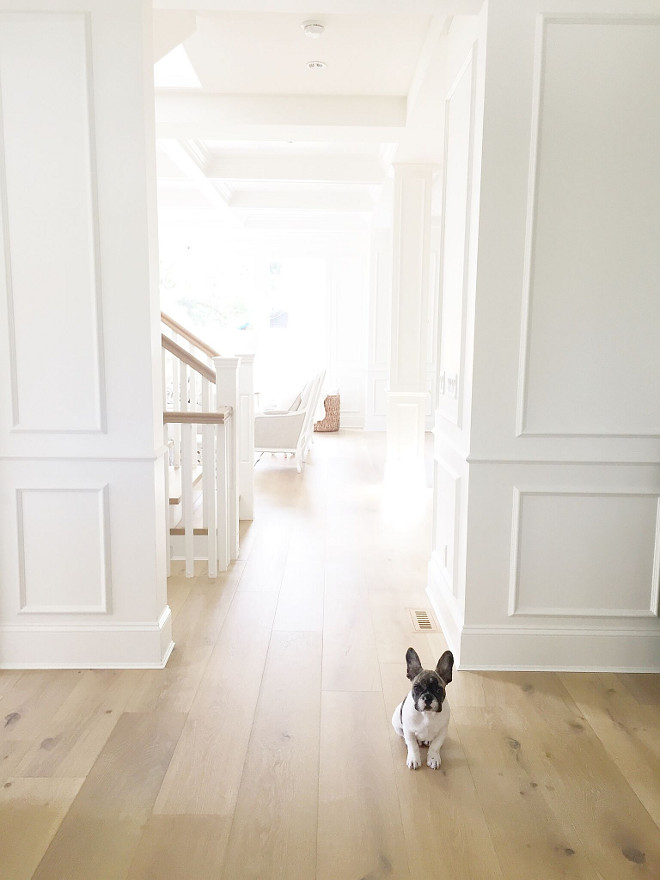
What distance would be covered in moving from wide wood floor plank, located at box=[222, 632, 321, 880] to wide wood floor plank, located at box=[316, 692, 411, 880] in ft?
0.12

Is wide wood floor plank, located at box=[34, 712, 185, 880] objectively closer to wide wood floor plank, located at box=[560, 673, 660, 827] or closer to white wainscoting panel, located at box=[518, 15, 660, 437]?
wide wood floor plank, located at box=[560, 673, 660, 827]

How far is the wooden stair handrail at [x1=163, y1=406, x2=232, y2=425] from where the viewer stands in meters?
3.88

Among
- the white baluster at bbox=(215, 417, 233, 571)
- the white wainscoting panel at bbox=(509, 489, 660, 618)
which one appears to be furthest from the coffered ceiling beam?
the white wainscoting panel at bbox=(509, 489, 660, 618)

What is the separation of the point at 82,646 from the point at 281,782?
1183 mm

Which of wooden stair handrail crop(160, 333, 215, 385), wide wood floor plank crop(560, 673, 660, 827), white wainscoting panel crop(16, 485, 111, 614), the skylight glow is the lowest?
wide wood floor plank crop(560, 673, 660, 827)

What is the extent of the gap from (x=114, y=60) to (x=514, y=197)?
1604 millimetres

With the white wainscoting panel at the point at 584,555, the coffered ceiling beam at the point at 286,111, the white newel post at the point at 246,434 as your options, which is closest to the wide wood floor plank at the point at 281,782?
the white wainscoting panel at the point at 584,555

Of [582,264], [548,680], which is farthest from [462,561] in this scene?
[582,264]

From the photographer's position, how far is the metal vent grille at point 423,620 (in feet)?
11.3

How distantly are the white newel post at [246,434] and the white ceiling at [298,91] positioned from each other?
1.90m

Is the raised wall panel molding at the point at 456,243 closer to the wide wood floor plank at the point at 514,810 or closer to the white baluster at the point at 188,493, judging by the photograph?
the wide wood floor plank at the point at 514,810

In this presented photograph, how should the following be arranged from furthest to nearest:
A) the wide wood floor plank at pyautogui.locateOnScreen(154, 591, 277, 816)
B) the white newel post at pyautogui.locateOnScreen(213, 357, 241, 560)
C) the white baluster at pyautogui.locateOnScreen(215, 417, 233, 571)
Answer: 1. the white newel post at pyautogui.locateOnScreen(213, 357, 241, 560)
2. the white baluster at pyautogui.locateOnScreen(215, 417, 233, 571)
3. the wide wood floor plank at pyautogui.locateOnScreen(154, 591, 277, 816)

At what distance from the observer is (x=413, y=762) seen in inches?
91.5

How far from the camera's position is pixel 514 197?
9.30 feet
